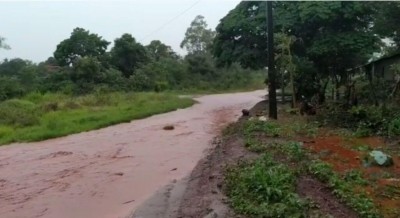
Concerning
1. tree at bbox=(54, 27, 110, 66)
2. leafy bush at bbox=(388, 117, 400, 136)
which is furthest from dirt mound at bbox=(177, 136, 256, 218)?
tree at bbox=(54, 27, 110, 66)

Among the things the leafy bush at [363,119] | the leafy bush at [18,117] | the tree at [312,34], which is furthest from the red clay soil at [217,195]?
the leafy bush at [18,117]

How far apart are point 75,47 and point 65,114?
1980cm

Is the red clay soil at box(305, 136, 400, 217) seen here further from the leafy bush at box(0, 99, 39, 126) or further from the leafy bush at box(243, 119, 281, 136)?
the leafy bush at box(0, 99, 39, 126)

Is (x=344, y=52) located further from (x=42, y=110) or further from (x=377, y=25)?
(x=42, y=110)

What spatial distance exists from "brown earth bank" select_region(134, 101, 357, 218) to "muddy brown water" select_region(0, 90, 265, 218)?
53 cm

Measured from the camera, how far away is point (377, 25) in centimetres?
1836

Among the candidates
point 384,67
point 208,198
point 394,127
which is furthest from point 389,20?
point 208,198

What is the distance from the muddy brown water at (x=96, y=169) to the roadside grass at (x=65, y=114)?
3.56 feet

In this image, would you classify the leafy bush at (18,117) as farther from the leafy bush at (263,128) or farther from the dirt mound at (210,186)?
the dirt mound at (210,186)

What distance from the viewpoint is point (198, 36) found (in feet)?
216

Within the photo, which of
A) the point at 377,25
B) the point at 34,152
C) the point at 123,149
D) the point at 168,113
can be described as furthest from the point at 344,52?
the point at 34,152

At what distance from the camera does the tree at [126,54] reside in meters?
42.9

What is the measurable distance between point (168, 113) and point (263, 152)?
627 inches

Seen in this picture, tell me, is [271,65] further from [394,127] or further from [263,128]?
[394,127]
